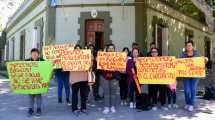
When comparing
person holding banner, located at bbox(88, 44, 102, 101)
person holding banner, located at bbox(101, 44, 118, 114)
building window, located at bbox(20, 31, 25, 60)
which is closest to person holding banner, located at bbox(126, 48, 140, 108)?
person holding banner, located at bbox(101, 44, 118, 114)

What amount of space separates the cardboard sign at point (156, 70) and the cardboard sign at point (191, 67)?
21cm

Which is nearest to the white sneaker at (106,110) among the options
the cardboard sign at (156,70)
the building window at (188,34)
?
the cardboard sign at (156,70)

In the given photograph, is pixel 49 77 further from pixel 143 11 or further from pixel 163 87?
pixel 143 11

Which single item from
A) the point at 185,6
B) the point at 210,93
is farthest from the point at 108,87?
the point at 185,6

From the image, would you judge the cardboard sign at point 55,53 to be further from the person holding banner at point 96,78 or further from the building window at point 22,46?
the building window at point 22,46

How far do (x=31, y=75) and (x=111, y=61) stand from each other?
6.90ft

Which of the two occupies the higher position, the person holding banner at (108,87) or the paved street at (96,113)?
the person holding banner at (108,87)

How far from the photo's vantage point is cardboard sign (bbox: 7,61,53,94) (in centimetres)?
1163

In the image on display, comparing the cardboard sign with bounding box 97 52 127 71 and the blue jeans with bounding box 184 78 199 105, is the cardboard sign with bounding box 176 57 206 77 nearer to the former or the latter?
the blue jeans with bounding box 184 78 199 105

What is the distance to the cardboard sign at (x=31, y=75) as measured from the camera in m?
11.6

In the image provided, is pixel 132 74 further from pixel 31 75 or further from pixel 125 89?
pixel 31 75

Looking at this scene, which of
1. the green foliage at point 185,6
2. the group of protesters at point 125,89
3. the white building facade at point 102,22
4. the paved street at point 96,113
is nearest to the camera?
the paved street at point 96,113

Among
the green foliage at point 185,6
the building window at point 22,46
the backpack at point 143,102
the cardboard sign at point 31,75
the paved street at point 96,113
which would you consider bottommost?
the paved street at point 96,113

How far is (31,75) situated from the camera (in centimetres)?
1172
